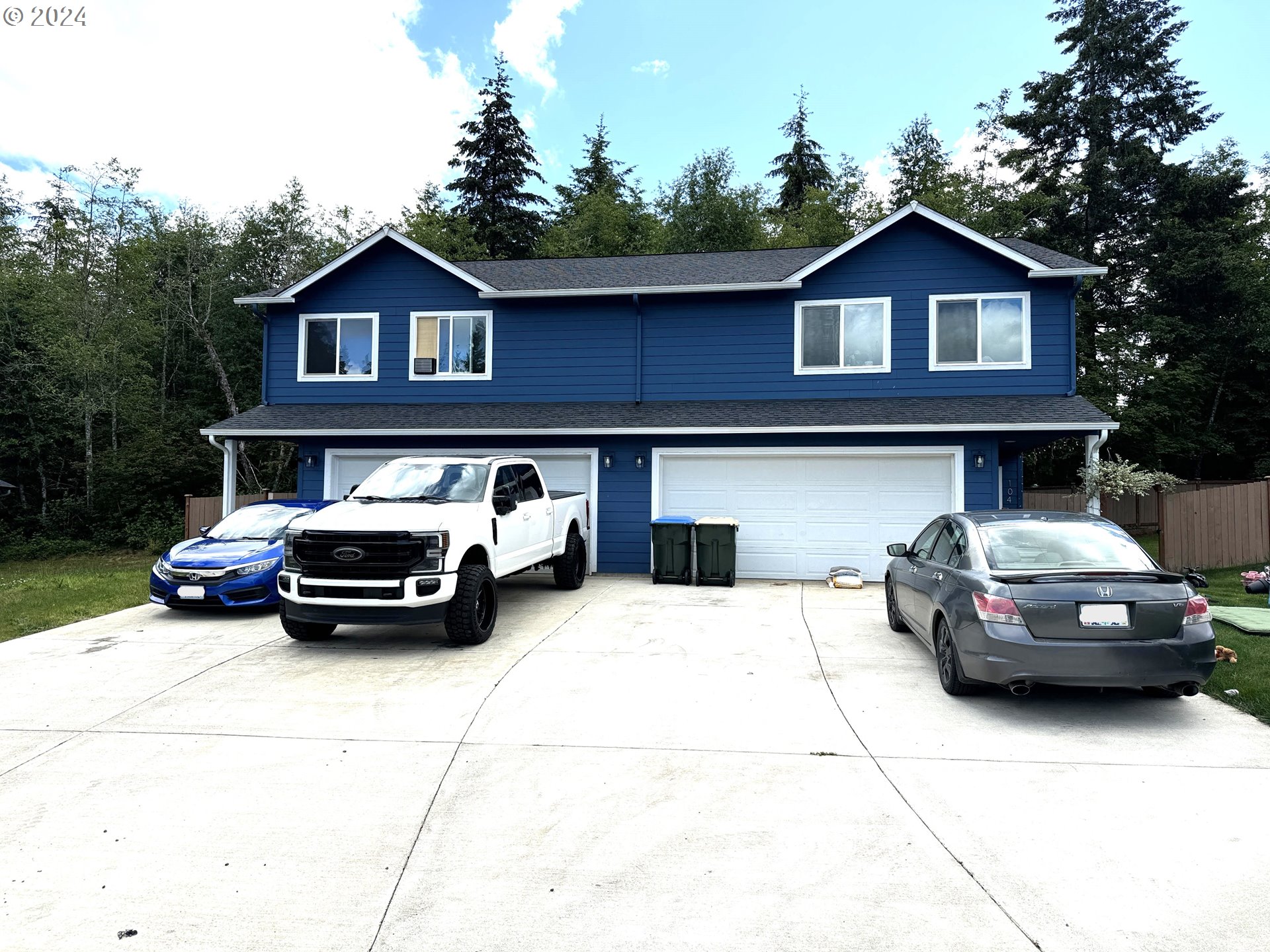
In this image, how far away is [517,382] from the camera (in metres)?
14.3

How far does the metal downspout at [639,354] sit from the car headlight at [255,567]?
709 centimetres

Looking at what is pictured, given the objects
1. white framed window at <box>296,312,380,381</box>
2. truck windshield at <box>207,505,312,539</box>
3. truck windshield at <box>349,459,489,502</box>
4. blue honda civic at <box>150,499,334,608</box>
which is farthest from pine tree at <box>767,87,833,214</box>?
blue honda civic at <box>150,499,334,608</box>

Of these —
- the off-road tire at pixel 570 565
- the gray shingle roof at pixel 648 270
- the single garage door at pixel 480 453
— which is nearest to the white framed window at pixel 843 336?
the gray shingle roof at pixel 648 270

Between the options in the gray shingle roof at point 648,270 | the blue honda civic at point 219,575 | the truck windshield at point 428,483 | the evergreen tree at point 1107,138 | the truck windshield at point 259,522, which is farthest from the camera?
the evergreen tree at point 1107,138

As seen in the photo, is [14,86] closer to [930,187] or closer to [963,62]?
[963,62]

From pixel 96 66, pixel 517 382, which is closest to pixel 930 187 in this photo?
pixel 517 382

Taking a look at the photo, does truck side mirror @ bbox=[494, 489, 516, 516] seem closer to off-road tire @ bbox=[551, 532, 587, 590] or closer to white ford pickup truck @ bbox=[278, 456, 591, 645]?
white ford pickup truck @ bbox=[278, 456, 591, 645]

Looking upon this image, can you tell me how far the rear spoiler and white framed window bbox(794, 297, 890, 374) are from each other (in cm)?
825

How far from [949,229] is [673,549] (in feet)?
25.4

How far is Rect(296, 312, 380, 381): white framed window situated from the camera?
14.8m

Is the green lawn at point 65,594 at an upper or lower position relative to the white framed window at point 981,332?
lower

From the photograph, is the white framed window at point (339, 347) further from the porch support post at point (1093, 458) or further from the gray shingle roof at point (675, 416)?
the porch support post at point (1093, 458)

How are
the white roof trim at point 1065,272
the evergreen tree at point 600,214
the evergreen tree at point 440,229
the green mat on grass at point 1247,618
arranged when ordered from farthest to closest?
the evergreen tree at point 440,229, the evergreen tree at point 600,214, the white roof trim at point 1065,272, the green mat on grass at point 1247,618

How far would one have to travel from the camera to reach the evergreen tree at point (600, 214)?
2823 centimetres
